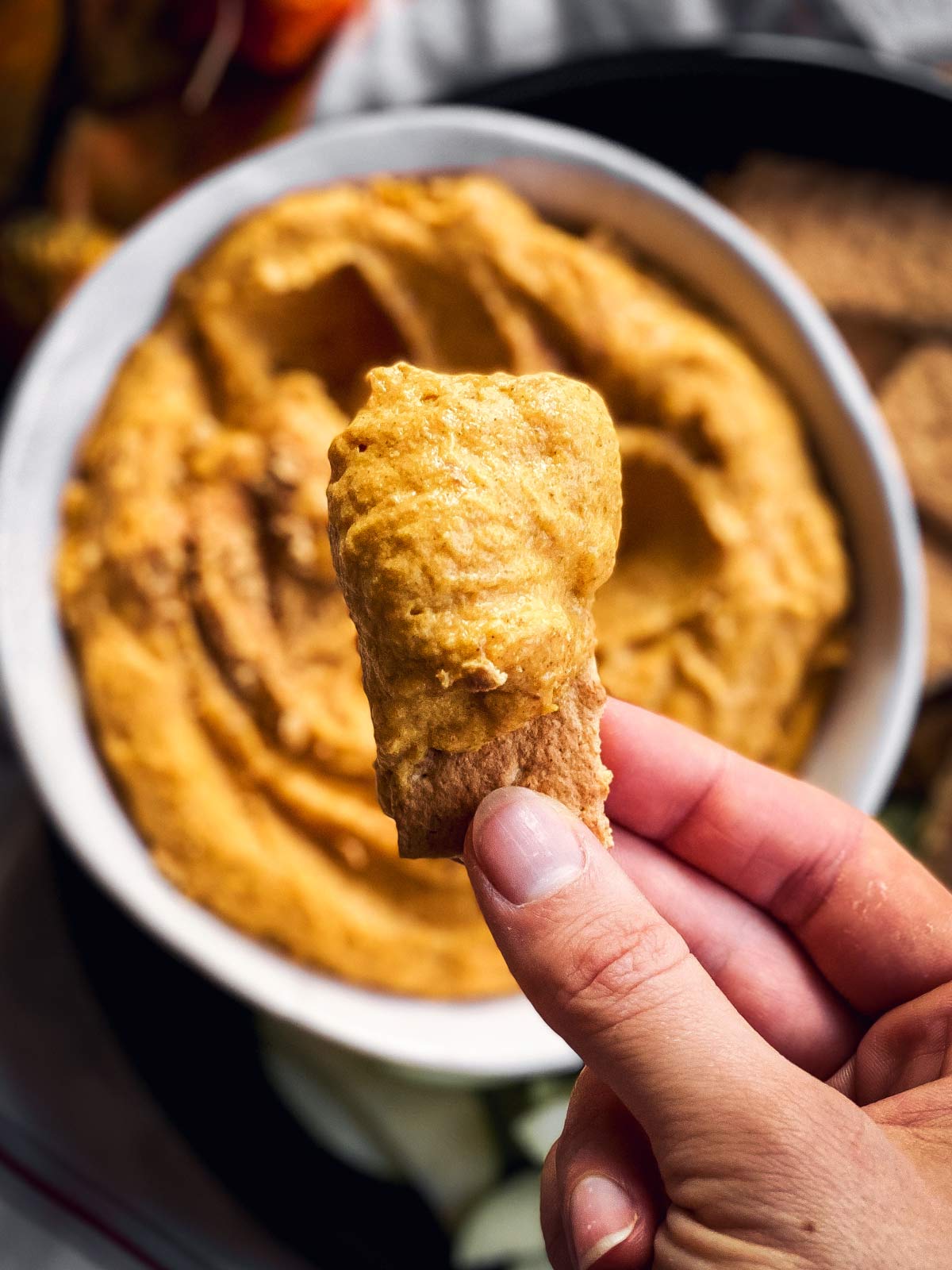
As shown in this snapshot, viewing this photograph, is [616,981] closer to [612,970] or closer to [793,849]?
[612,970]

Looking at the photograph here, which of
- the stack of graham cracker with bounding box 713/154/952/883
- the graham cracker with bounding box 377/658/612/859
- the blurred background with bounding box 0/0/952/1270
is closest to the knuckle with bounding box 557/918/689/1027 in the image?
the graham cracker with bounding box 377/658/612/859

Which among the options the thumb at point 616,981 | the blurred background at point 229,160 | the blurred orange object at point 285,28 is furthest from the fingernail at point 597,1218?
the blurred orange object at point 285,28

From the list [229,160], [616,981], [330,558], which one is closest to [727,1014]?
[616,981]

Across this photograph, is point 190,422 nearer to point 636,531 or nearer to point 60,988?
point 636,531

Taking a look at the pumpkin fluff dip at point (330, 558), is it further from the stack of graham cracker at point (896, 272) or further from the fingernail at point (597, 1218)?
the fingernail at point (597, 1218)

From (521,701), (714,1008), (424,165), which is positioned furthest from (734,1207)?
(424,165)

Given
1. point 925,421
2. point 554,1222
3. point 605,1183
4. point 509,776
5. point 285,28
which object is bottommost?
point 554,1222

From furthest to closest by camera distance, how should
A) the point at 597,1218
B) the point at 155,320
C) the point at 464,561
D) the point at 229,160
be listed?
the point at 229,160, the point at 155,320, the point at 597,1218, the point at 464,561

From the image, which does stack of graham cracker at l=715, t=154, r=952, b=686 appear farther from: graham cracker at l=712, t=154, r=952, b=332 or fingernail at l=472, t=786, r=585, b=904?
fingernail at l=472, t=786, r=585, b=904
